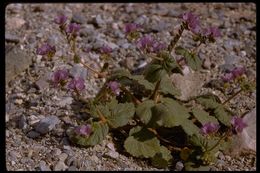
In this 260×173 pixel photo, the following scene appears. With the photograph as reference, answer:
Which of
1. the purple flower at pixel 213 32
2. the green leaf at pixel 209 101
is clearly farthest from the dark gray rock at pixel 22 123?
the purple flower at pixel 213 32

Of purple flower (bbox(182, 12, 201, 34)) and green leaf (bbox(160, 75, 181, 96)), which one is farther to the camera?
green leaf (bbox(160, 75, 181, 96))

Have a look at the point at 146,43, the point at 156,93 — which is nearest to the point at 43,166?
the point at 156,93

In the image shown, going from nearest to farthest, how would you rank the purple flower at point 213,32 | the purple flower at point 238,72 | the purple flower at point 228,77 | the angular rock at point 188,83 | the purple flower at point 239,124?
the purple flower at point 239,124 < the purple flower at point 213,32 < the purple flower at point 238,72 < the purple flower at point 228,77 < the angular rock at point 188,83

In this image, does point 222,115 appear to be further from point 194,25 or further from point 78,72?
point 78,72

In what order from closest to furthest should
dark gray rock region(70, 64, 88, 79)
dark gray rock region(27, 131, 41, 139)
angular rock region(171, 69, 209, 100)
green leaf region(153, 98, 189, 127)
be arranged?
green leaf region(153, 98, 189, 127), dark gray rock region(27, 131, 41, 139), angular rock region(171, 69, 209, 100), dark gray rock region(70, 64, 88, 79)

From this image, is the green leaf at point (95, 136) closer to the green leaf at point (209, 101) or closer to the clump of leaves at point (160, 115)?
the clump of leaves at point (160, 115)

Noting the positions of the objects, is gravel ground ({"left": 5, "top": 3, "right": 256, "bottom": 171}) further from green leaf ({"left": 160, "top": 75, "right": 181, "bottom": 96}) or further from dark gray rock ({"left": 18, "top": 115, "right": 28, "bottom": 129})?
green leaf ({"left": 160, "top": 75, "right": 181, "bottom": 96})

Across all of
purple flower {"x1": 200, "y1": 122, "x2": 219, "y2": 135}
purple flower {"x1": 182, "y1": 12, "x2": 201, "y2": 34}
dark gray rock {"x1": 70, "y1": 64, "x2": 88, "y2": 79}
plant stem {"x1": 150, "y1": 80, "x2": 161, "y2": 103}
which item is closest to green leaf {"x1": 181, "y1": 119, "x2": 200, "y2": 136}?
purple flower {"x1": 200, "y1": 122, "x2": 219, "y2": 135}
